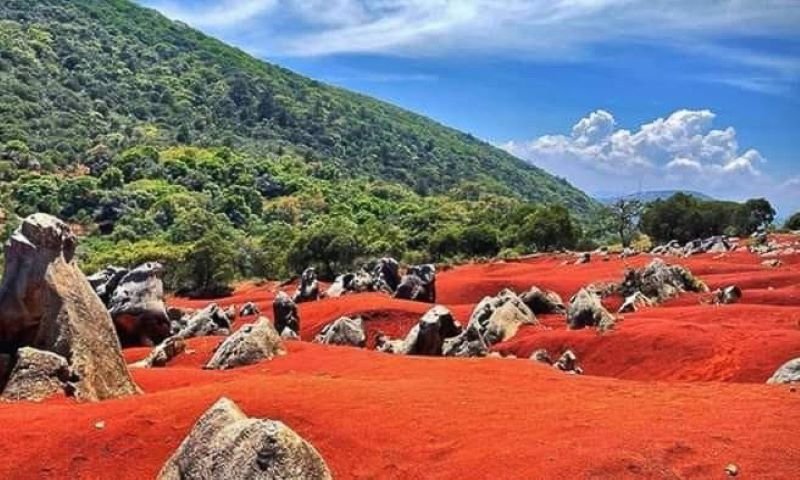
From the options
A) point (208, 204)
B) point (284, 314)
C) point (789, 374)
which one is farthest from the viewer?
point (208, 204)

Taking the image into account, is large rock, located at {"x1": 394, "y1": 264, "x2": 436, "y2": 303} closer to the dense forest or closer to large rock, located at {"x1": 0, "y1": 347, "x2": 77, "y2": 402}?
the dense forest

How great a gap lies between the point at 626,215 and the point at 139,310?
90437 mm

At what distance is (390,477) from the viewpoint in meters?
16.0

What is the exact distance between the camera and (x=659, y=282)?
1889 inches

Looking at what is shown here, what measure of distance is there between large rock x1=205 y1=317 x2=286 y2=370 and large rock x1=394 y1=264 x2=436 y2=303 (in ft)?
85.4

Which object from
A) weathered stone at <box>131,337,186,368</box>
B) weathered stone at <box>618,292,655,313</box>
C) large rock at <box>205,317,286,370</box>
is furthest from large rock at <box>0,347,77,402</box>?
weathered stone at <box>618,292,655,313</box>

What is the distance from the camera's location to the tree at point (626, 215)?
387ft

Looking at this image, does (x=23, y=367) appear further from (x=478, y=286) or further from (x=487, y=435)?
(x=478, y=286)

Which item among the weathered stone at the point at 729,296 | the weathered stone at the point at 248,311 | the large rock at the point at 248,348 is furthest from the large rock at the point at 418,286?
the large rock at the point at 248,348

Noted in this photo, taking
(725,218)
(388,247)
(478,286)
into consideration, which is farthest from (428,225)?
(478,286)

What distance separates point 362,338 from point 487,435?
76.9 feet

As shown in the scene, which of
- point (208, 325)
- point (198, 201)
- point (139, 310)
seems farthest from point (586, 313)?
point (198, 201)

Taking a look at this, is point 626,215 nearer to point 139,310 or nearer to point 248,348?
point 139,310

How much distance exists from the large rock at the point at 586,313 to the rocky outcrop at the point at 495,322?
259cm
